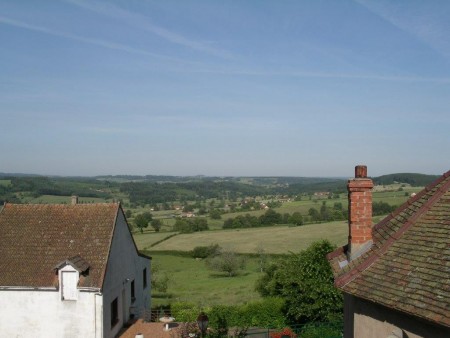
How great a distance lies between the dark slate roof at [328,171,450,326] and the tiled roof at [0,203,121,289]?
46.8ft

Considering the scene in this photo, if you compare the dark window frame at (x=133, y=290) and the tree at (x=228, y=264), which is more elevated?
the dark window frame at (x=133, y=290)

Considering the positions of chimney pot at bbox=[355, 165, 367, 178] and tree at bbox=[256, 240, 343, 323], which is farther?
tree at bbox=[256, 240, 343, 323]

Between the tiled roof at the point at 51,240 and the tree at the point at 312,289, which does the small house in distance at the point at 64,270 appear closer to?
the tiled roof at the point at 51,240

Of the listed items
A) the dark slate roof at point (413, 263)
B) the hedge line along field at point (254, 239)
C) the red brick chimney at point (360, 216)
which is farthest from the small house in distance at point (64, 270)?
the hedge line along field at point (254, 239)

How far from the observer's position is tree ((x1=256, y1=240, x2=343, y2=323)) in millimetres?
26812

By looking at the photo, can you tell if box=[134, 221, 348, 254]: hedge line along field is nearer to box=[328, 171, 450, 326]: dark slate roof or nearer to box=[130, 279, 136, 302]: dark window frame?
box=[130, 279, 136, 302]: dark window frame

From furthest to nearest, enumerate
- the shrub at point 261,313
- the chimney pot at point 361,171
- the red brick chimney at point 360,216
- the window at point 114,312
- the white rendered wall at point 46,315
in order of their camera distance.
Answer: the shrub at point 261,313 → the window at point 114,312 → the white rendered wall at point 46,315 → the chimney pot at point 361,171 → the red brick chimney at point 360,216

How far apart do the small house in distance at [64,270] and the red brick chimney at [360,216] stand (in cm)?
1350

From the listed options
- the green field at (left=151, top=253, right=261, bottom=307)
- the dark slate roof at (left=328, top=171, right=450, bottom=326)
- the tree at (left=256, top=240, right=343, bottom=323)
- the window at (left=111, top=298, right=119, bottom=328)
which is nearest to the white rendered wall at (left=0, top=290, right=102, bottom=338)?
the window at (left=111, top=298, right=119, bottom=328)

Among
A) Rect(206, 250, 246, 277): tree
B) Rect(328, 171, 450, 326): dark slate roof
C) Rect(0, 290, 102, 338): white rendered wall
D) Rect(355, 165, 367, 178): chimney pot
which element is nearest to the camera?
Rect(328, 171, 450, 326): dark slate roof

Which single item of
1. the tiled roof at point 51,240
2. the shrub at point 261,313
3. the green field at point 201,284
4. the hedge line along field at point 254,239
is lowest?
the green field at point 201,284

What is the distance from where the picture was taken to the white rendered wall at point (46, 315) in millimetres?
21000

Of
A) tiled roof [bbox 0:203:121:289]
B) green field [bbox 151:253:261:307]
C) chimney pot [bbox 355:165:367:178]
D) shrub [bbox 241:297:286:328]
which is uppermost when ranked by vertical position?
chimney pot [bbox 355:165:367:178]

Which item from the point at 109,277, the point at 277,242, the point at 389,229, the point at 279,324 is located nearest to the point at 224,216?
the point at 277,242
